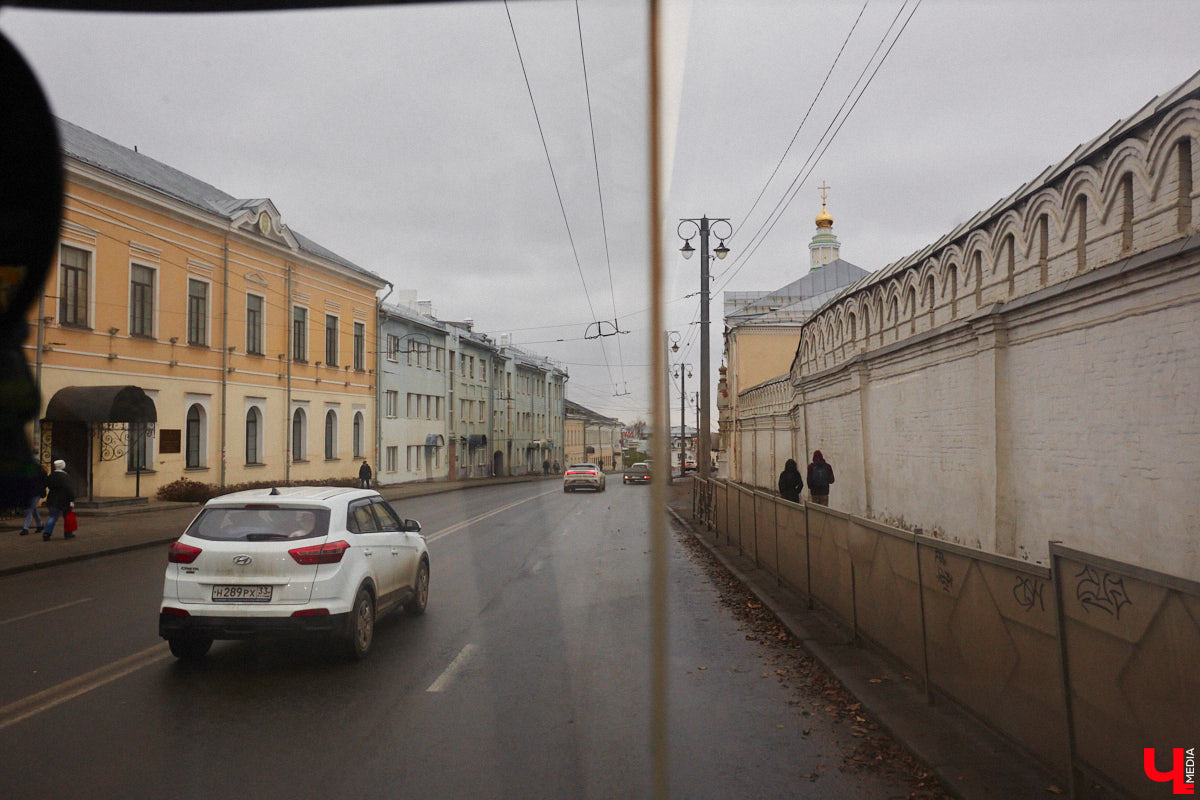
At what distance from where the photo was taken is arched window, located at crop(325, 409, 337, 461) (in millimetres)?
39625

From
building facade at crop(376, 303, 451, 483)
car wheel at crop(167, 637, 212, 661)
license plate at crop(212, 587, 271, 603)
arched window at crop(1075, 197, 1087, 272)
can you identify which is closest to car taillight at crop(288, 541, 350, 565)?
license plate at crop(212, 587, 271, 603)

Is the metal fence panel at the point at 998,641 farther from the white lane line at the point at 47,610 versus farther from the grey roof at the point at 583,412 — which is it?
the grey roof at the point at 583,412

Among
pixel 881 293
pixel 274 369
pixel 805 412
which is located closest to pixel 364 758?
pixel 881 293

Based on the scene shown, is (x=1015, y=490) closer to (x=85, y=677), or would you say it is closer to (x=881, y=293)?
(x=881, y=293)

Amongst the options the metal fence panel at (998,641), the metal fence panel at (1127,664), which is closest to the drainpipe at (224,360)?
the metal fence panel at (998,641)

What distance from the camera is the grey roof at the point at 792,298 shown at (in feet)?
161

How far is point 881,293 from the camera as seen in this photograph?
16078mm

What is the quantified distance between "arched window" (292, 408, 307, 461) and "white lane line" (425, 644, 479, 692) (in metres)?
30.9

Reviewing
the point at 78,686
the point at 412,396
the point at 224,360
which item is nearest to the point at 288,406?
the point at 224,360

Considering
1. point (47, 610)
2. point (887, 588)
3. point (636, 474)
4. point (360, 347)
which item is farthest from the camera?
point (636, 474)

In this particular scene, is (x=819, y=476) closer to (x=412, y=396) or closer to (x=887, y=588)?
(x=887, y=588)

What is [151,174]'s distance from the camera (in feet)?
81.4

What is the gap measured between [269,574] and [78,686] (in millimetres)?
1552

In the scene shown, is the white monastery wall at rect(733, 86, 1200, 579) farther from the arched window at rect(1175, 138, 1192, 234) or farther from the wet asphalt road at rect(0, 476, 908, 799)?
the wet asphalt road at rect(0, 476, 908, 799)
